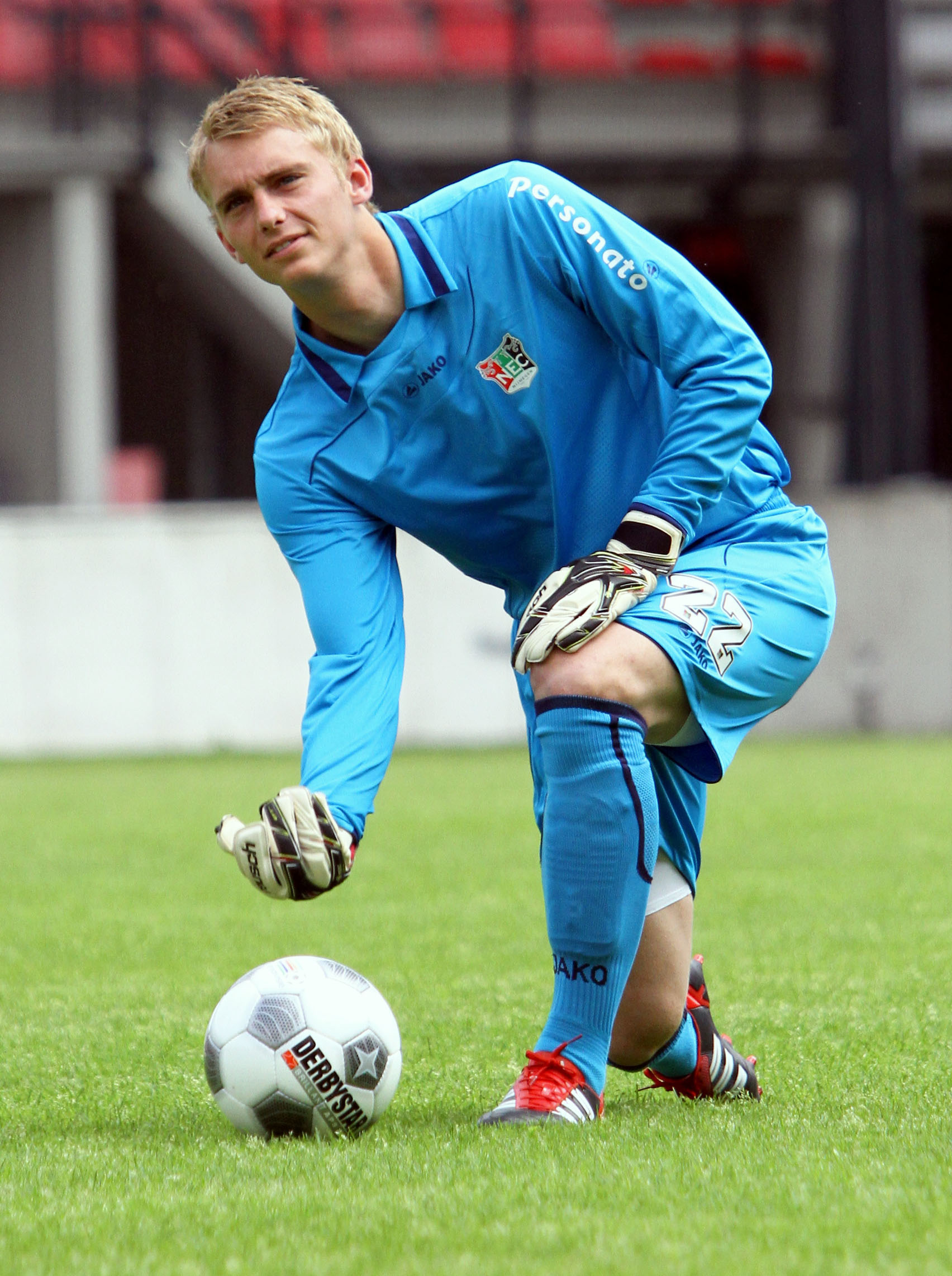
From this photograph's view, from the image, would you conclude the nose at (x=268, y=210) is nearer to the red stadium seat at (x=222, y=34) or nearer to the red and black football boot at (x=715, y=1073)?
the red and black football boot at (x=715, y=1073)

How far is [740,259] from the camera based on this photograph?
20859 mm

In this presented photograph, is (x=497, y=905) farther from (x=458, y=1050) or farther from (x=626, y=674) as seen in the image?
(x=626, y=674)

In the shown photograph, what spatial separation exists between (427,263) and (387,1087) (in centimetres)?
141

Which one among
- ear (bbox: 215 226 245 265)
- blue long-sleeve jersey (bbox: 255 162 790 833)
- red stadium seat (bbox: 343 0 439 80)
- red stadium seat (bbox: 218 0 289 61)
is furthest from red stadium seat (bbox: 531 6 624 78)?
ear (bbox: 215 226 245 265)

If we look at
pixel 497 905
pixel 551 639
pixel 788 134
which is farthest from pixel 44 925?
pixel 788 134

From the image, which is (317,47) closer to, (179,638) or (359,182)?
(179,638)

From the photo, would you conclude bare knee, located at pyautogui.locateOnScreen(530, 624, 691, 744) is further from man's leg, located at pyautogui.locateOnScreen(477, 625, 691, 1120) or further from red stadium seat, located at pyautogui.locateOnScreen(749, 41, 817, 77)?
red stadium seat, located at pyautogui.locateOnScreen(749, 41, 817, 77)

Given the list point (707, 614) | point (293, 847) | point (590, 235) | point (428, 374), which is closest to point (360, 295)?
point (428, 374)

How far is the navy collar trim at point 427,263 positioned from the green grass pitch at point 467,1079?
4.66ft

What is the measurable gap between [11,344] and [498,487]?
15.2 metres

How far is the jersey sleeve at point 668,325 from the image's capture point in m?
2.94

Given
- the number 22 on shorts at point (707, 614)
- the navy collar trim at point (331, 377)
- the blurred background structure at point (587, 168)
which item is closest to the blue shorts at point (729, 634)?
the number 22 on shorts at point (707, 614)

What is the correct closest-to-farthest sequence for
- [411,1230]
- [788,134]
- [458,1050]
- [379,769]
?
[411,1230], [379,769], [458,1050], [788,134]

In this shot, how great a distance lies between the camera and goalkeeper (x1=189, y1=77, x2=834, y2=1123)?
→ 2.88 metres
